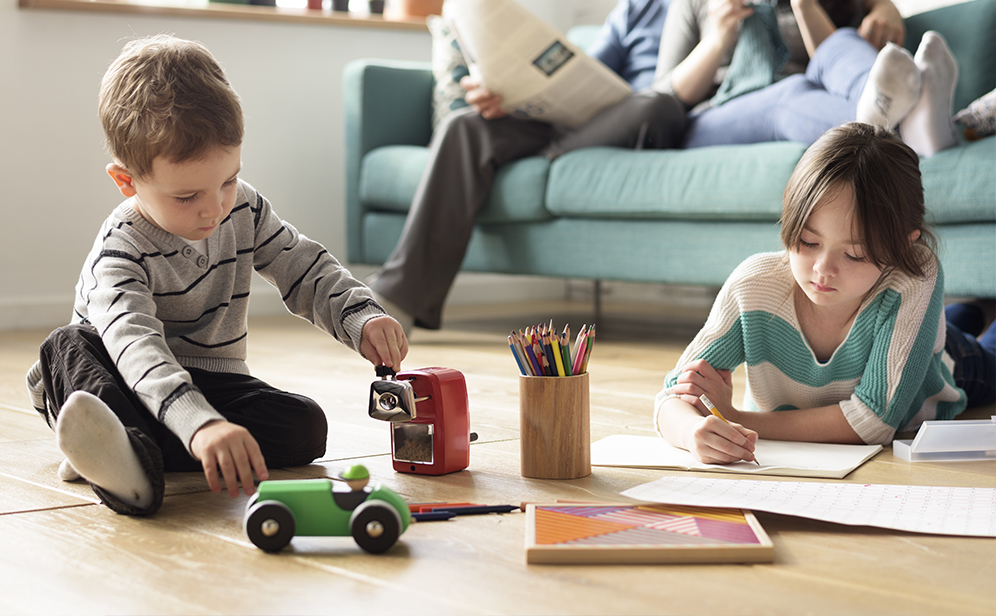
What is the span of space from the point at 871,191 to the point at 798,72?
128 cm

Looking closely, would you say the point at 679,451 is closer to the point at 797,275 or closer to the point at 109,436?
the point at 797,275

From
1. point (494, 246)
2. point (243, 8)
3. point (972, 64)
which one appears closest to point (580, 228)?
point (494, 246)

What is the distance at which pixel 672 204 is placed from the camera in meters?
2.01

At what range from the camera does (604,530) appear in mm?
798

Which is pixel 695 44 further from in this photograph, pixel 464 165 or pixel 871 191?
pixel 871 191

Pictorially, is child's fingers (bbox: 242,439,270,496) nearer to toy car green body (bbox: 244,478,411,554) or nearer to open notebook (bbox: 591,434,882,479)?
toy car green body (bbox: 244,478,411,554)

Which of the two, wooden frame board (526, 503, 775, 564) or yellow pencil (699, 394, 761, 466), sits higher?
wooden frame board (526, 503, 775, 564)

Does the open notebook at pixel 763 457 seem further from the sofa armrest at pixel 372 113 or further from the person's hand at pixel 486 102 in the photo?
the sofa armrest at pixel 372 113

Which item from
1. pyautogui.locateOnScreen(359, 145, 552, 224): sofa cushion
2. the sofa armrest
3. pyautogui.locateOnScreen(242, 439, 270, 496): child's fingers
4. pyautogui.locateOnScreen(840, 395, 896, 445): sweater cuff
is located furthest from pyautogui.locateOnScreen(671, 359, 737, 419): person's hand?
the sofa armrest

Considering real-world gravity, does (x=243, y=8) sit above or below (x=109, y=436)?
above

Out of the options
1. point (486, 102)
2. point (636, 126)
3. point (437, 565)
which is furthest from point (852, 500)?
point (486, 102)

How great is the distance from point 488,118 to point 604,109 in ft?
0.87

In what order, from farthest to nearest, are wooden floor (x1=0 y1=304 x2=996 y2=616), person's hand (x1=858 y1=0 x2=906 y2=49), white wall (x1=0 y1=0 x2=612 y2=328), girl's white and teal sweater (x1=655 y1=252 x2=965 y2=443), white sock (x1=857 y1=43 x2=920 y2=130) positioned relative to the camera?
white wall (x1=0 y1=0 x2=612 y2=328)
person's hand (x1=858 y1=0 x2=906 y2=49)
white sock (x1=857 y1=43 x2=920 y2=130)
girl's white and teal sweater (x1=655 y1=252 x2=965 y2=443)
wooden floor (x1=0 y1=304 x2=996 y2=616)

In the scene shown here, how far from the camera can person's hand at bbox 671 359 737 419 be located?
1.18 meters
